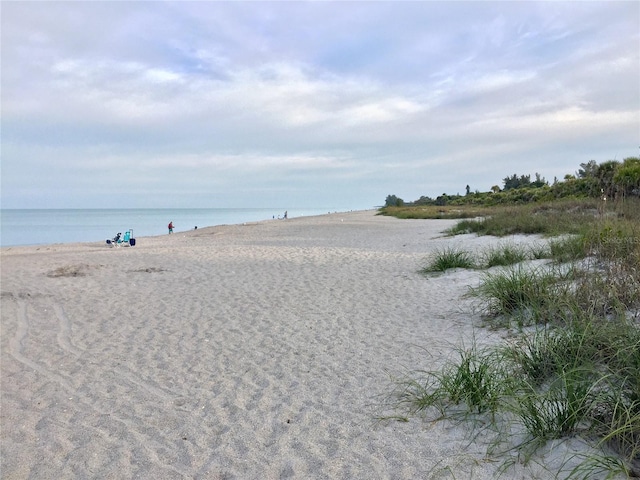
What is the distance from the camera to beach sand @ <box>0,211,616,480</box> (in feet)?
10.4

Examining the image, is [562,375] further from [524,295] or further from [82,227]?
[82,227]

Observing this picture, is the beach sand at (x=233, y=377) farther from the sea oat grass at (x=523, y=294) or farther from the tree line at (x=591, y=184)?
the tree line at (x=591, y=184)

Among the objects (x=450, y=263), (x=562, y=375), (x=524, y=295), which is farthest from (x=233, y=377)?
(x=450, y=263)

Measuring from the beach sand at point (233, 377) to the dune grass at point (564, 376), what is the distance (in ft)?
0.73

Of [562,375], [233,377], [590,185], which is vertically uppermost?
[590,185]

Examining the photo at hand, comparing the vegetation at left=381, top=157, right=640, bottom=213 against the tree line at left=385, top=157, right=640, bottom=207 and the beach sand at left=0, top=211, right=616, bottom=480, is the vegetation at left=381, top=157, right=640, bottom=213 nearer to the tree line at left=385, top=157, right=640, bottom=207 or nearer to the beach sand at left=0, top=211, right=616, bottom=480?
the tree line at left=385, top=157, right=640, bottom=207

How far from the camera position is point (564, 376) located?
301 centimetres

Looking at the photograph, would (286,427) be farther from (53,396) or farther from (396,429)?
(53,396)

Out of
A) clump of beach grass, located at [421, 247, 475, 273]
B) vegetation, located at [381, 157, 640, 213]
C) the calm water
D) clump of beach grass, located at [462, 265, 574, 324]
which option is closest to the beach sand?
clump of beach grass, located at [462, 265, 574, 324]

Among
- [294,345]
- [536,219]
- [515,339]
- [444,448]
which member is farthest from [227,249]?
[444,448]

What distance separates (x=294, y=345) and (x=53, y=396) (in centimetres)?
256

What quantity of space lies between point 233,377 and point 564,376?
121 inches

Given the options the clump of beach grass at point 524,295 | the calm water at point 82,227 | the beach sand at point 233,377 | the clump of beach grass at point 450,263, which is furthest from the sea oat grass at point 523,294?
the calm water at point 82,227

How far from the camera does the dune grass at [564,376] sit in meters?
2.77
